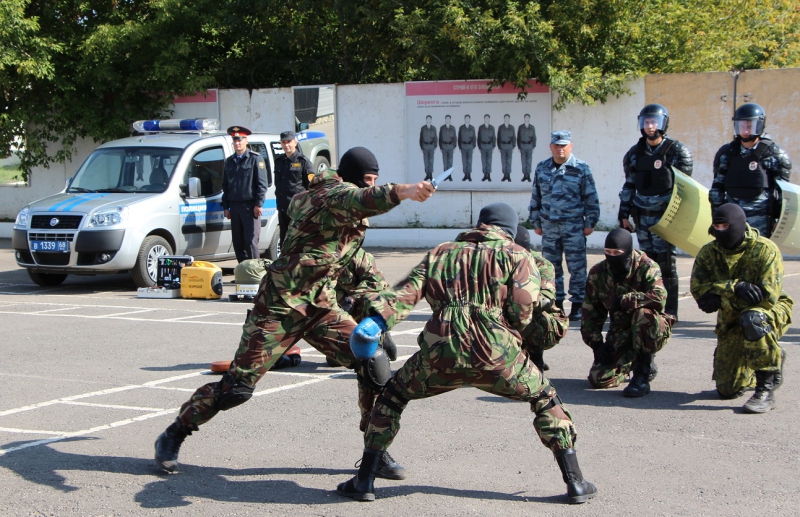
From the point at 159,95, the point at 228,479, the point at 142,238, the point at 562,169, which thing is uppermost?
the point at 159,95

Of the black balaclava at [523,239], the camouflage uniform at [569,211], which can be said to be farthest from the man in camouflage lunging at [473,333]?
the camouflage uniform at [569,211]

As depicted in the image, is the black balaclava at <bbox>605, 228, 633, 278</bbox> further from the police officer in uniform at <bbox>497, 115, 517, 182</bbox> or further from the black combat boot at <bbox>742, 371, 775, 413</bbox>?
the police officer in uniform at <bbox>497, 115, 517, 182</bbox>

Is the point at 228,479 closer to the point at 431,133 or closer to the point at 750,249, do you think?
the point at 750,249

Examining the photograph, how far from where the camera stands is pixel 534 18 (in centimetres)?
1599

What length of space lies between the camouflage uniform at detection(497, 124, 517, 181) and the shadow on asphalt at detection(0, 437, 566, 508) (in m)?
12.5

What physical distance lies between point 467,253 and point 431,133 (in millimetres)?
13292

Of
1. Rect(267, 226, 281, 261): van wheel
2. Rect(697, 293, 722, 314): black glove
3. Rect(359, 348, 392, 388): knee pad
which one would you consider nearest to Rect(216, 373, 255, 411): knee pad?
Rect(359, 348, 392, 388): knee pad

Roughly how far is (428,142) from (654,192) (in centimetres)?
880

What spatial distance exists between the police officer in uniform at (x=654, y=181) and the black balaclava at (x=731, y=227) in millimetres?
2549

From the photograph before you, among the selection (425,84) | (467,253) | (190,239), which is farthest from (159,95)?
(467,253)

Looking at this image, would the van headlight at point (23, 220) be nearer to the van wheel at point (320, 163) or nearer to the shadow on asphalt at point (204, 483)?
the van wheel at point (320, 163)

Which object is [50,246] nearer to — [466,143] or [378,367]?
[466,143]

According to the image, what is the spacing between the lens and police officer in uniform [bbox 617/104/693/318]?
9125 mm

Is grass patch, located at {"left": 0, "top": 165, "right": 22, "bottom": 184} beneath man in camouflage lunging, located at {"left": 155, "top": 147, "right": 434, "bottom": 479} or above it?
above
